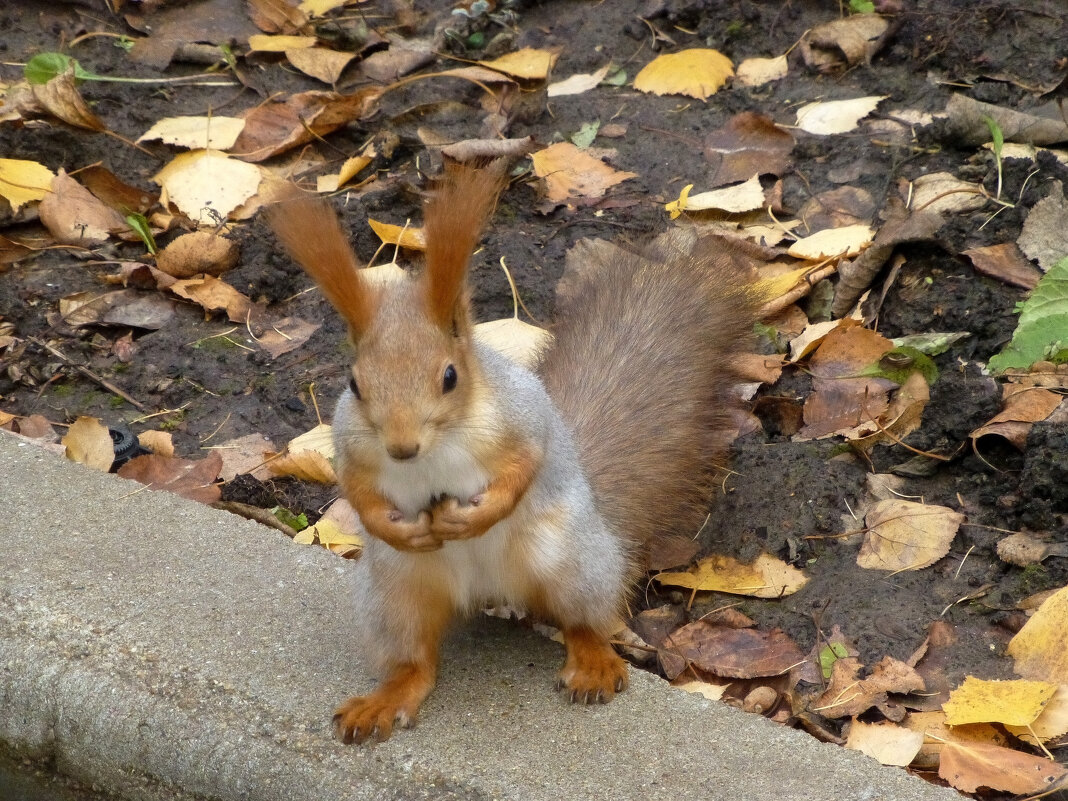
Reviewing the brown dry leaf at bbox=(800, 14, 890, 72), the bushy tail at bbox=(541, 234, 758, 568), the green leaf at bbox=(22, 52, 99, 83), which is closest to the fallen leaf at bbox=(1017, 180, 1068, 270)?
the bushy tail at bbox=(541, 234, 758, 568)

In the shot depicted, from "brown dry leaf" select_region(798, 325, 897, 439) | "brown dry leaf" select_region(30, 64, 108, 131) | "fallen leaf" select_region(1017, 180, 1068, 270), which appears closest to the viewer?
"brown dry leaf" select_region(798, 325, 897, 439)

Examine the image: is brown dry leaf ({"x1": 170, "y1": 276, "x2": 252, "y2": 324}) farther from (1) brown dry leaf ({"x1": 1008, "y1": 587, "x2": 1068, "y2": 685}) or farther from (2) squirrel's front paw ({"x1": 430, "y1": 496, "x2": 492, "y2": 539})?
(1) brown dry leaf ({"x1": 1008, "y1": 587, "x2": 1068, "y2": 685})

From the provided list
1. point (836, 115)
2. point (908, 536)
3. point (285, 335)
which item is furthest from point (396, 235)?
point (908, 536)

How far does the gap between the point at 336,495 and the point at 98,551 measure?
1.47ft

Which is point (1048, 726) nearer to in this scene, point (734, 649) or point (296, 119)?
point (734, 649)

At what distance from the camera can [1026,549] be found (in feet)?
5.64

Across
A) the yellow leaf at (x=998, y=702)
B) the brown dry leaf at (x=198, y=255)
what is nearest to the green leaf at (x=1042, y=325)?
the yellow leaf at (x=998, y=702)

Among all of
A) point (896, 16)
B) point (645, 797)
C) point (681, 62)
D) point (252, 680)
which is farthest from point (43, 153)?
point (645, 797)

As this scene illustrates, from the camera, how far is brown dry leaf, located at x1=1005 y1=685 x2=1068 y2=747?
1446 mm

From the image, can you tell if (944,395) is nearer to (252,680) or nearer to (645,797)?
(645,797)

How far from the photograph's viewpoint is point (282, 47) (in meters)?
3.17

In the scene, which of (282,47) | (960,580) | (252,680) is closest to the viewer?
(252,680)

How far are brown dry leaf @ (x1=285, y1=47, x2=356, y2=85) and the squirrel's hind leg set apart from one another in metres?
1.92

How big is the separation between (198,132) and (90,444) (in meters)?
1.00
